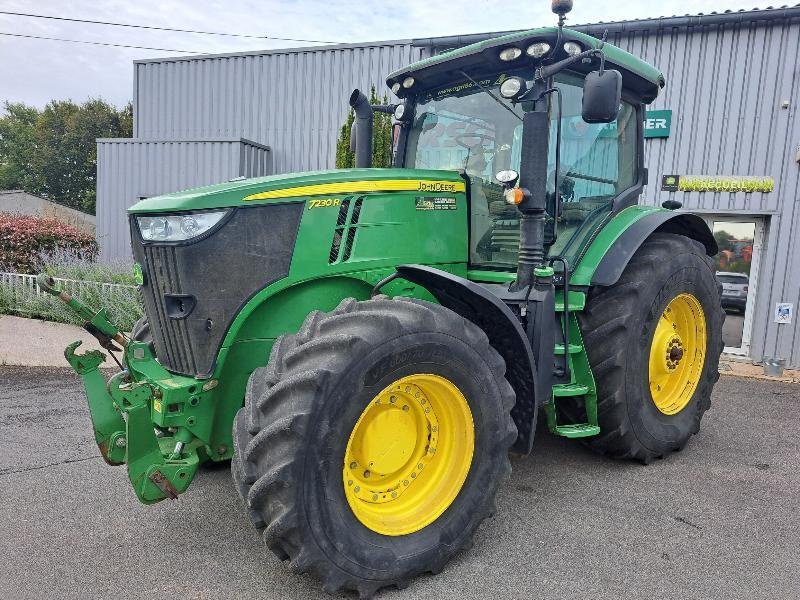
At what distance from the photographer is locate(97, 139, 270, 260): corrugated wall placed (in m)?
11.1

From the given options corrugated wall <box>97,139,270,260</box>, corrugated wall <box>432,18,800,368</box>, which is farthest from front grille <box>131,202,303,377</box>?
corrugated wall <box>97,139,270,260</box>

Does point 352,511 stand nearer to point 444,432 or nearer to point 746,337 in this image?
point 444,432

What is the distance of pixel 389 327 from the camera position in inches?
99.6

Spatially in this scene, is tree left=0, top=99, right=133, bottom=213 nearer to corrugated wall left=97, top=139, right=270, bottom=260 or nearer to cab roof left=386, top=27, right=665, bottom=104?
corrugated wall left=97, top=139, right=270, bottom=260

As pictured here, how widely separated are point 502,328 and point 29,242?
10888mm

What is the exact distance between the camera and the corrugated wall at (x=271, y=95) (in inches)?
428

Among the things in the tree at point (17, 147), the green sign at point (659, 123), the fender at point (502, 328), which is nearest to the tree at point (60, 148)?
the tree at point (17, 147)

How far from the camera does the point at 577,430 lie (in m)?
3.58

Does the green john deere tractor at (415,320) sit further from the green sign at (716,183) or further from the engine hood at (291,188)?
the green sign at (716,183)

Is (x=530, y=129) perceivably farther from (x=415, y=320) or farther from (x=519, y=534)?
(x=519, y=534)

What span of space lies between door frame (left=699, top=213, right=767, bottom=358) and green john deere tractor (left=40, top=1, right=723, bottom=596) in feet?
14.8

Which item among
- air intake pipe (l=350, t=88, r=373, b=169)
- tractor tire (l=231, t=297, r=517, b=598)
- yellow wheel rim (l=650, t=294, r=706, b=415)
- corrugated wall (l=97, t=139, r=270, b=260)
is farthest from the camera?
corrugated wall (l=97, t=139, r=270, b=260)

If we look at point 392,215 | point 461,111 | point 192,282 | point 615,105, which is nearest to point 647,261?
point 615,105

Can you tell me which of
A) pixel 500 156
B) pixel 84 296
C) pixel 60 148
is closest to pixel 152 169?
pixel 84 296
